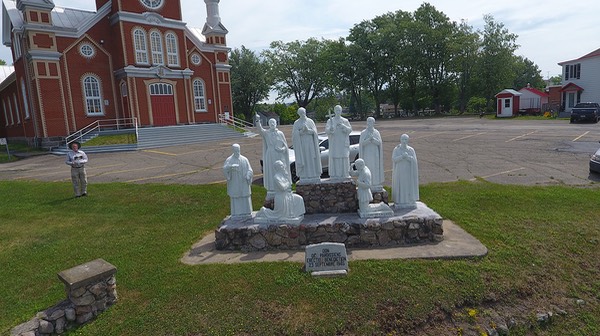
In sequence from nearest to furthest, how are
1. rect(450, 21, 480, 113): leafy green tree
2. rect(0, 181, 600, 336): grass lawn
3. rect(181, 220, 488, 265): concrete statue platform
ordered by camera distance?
rect(0, 181, 600, 336): grass lawn < rect(181, 220, 488, 265): concrete statue platform < rect(450, 21, 480, 113): leafy green tree

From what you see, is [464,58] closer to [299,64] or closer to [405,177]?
[299,64]

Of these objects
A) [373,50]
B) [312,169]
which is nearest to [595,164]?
[312,169]

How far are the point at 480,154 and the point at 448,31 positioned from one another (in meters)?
39.6

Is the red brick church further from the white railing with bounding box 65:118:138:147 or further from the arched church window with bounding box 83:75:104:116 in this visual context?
the white railing with bounding box 65:118:138:147

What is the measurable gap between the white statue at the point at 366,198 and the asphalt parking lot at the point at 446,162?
4993mm

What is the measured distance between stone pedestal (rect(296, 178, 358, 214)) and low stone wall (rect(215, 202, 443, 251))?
2.34 ft

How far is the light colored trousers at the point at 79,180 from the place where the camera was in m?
10.9

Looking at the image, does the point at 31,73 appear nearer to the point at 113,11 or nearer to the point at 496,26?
the point at 113,11

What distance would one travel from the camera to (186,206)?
980cm

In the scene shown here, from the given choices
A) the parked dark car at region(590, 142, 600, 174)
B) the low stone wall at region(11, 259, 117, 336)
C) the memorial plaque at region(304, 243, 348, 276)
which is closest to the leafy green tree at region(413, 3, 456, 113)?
the parked dark car at region(590, 142, 600, 174)

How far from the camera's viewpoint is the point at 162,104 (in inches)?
1152

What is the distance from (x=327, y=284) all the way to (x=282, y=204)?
1921mm

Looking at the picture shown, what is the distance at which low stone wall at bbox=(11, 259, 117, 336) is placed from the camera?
4672mm

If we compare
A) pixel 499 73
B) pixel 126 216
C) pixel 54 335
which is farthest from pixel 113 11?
pixel 499 73
